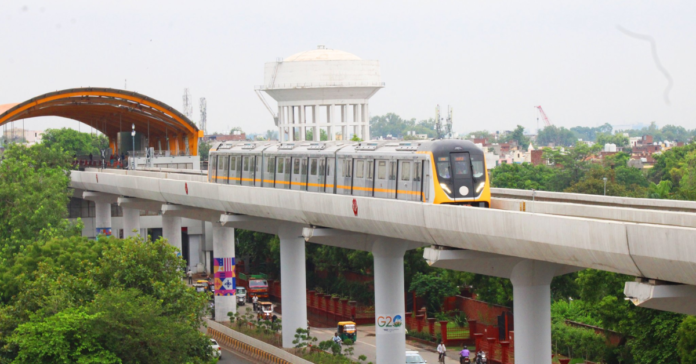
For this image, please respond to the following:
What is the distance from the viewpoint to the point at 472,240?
91.6ft

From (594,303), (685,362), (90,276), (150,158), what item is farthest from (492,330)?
(150,158)

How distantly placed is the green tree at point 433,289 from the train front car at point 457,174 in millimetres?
24985

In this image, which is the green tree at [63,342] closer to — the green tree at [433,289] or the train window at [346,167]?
the train window at [346,167]

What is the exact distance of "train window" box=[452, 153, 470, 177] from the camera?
32.0m

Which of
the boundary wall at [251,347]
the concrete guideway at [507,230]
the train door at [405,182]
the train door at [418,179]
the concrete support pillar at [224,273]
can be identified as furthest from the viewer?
the concrete support pillar at [224,273]

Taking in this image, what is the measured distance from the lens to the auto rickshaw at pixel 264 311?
57.2 metres

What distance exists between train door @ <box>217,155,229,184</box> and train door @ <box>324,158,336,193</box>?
473 inches

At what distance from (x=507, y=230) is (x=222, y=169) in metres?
27.4

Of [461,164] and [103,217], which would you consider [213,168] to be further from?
[103,217]

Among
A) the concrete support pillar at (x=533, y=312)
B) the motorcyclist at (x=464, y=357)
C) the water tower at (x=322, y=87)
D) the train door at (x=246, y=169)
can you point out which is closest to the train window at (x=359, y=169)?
the concrete support pillar at (x=533, y=312)

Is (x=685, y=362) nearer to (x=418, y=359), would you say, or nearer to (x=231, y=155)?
(x=418, y=359)

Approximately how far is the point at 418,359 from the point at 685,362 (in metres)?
12.6

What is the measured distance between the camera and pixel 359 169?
37156 mm

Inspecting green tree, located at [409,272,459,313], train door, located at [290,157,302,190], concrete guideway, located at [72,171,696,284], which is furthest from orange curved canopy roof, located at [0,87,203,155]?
train door, located at [290,157,302,190]
